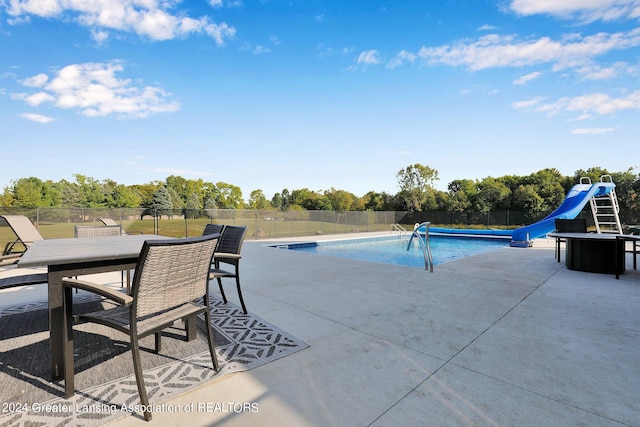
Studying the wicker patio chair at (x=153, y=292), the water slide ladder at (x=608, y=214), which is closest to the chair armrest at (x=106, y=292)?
the wicker patio chair at (x=153, y=292)

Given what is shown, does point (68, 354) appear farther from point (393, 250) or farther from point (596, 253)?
point (393, 250)

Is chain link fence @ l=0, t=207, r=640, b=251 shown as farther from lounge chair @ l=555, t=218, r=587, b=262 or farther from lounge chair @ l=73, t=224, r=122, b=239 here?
lounge chair @ l=555, t=218, r=587, b=262

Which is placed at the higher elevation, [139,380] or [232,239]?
[232,239]

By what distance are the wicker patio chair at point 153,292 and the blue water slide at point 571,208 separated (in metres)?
9.74

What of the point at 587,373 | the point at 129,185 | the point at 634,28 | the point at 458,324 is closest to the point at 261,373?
the point at 458,324

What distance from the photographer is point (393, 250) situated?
10.2m

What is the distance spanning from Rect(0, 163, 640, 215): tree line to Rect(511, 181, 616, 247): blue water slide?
7111 millimetres

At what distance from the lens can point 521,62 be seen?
8289 millimetres

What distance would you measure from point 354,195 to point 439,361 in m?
36.7

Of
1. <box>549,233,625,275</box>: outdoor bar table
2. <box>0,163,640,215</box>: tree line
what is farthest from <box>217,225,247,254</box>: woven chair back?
<box>0,163,640,215</box>: tree line

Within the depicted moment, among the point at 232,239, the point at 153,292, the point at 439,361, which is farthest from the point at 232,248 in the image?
the point at 439,361

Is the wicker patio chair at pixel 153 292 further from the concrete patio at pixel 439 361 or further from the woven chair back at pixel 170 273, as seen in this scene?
the concrete patio at pixel 439 361

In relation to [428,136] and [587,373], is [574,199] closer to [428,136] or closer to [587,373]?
[428,136]

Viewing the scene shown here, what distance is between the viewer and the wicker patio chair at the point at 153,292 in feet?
4.33
